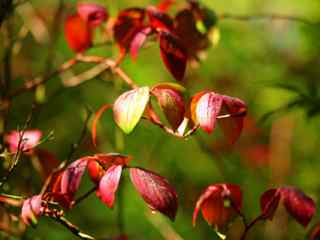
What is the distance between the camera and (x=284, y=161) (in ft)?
7.56

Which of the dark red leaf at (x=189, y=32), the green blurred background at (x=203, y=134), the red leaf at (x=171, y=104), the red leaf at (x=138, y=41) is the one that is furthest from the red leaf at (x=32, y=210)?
the green blurred background at (x=203, y=134)

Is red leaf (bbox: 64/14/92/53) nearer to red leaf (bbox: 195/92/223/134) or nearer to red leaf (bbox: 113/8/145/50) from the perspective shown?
red leaf (bbox: 113/8/145/50)

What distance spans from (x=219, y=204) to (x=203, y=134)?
5.64ft

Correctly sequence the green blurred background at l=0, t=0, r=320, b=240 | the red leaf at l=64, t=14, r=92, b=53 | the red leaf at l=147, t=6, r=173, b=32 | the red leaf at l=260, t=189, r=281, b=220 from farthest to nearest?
the green blurred background at l=0, t=0, r=320, b=240, the red leaf at l=64, t=14, r=92, b=53, the red leaf at l=147, t=6, r=173, b=32, the red leaf at l=260, t=189, r=281, b=220

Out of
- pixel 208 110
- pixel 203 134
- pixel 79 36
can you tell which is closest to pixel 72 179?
pixel 208 110

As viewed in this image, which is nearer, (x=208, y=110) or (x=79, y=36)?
(x=208, y=110)

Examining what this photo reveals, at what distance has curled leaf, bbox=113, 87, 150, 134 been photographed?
73 cm

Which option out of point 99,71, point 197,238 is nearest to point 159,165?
point 197,238

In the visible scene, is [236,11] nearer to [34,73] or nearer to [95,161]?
[34,73]

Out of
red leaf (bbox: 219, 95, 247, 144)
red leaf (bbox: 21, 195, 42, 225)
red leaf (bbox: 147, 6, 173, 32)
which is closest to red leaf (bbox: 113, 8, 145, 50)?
red leaf (bbox: 147, 6, 173, 32)

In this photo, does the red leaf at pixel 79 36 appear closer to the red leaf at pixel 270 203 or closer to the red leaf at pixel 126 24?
the red leaf at pixel 126 24

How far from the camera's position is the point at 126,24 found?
101 centimetres

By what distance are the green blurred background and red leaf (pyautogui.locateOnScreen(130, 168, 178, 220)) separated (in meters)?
0.99

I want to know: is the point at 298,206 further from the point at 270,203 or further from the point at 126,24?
the point at 126,24
